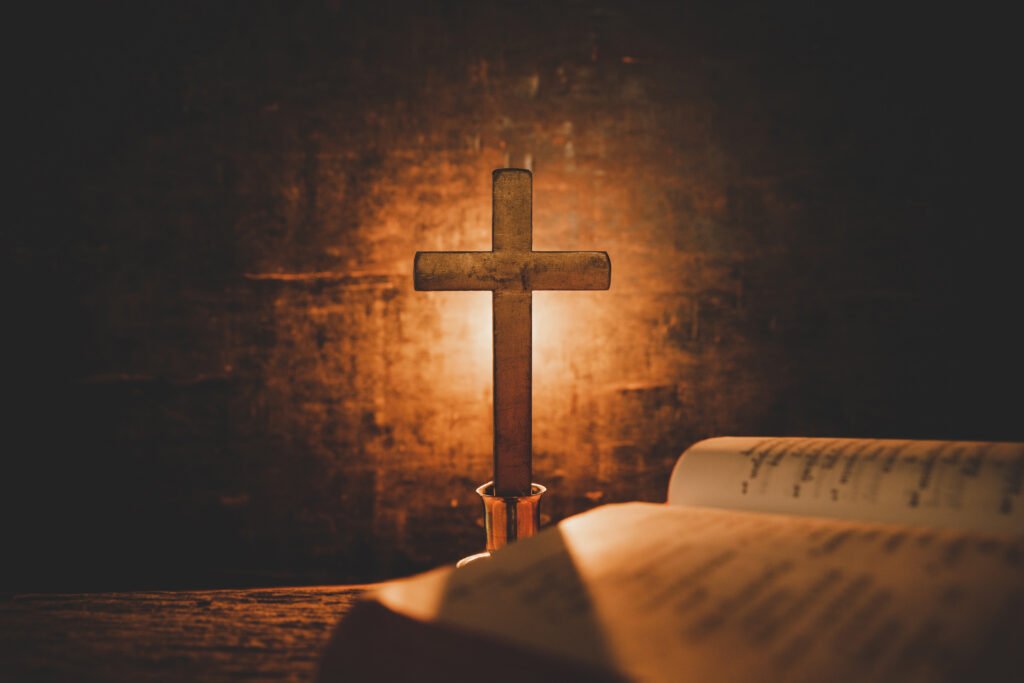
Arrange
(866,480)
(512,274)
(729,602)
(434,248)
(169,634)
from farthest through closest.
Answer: (434,248)
(512,274)
(169,634)
(866,480)
(729,602)

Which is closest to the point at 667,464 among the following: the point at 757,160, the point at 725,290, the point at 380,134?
the point at 725,290

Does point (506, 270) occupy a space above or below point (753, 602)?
above

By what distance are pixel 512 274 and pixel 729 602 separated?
638 mm

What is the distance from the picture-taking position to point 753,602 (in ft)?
1.35

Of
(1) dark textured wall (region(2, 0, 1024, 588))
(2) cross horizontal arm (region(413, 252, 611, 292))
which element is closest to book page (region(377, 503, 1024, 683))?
(2) cross horizontal arm (region(413, 252, 611, 292))

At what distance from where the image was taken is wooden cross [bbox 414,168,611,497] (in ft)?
3.12

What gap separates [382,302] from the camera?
3.78ft

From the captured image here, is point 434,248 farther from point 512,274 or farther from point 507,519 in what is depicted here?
point 507,519

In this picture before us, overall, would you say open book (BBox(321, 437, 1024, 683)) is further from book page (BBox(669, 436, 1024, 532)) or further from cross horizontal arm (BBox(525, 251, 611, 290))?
cross horizontal arm (BBox(525, 251, 611, 290))

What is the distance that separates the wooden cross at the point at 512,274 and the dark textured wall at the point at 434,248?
0.19 meters

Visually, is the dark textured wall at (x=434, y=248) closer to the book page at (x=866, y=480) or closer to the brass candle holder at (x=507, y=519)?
the brass candle holder at (x=507, y=519)

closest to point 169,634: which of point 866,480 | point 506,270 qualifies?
point 506,270

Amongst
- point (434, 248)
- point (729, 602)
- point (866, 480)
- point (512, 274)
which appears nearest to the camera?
point (729, 602)

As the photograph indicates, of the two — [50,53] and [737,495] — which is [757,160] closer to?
[737,495]
